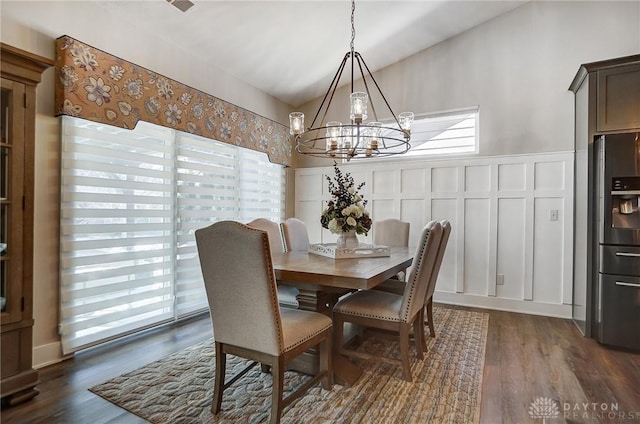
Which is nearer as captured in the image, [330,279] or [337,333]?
[330,279]

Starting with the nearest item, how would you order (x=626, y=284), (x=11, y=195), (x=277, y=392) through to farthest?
(x=277, y=392)
(x=11, y=195)
(x=626, y=284)

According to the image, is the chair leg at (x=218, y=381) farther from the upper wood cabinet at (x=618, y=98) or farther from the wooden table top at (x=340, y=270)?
the upper wood cabinet at (x=618, y=98)

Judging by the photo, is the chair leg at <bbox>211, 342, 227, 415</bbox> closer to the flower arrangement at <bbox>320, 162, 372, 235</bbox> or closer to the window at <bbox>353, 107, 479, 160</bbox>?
the flower arrangement at <bbox>320, 162, 372, 235</bbox>

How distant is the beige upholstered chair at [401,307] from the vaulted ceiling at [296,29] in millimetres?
2414

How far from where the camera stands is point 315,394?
209 centimetres

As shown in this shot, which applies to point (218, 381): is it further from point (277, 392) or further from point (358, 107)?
point (358, 107)

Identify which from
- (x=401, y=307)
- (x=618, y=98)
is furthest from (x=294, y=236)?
(x=618, y=98)

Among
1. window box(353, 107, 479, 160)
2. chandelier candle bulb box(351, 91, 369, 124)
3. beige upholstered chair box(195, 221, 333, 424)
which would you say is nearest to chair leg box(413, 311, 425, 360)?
A: beige upholstered chair box(195, 221, 333, 424)

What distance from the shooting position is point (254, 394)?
2105mm

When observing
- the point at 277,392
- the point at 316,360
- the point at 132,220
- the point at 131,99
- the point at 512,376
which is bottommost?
the point at 512,376

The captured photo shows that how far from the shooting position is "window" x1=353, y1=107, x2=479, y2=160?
13.8ft

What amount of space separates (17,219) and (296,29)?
2835 millimetres

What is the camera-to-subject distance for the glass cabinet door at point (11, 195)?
2.01 metres

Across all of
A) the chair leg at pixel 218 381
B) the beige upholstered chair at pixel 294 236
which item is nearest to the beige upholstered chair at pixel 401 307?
the chair leg at pixel 218 381
